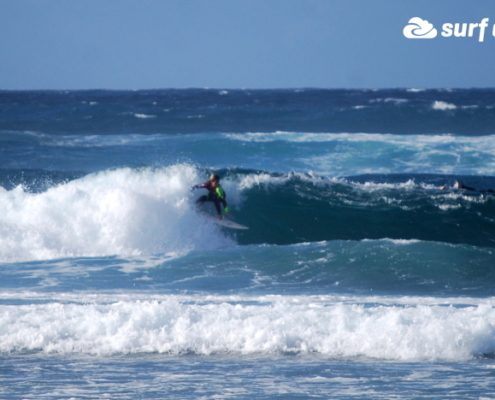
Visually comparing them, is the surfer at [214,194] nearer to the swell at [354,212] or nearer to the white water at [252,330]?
the swell at [354,212]

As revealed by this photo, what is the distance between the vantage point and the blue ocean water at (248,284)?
6.09 metres

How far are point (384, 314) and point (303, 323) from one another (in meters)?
0.90

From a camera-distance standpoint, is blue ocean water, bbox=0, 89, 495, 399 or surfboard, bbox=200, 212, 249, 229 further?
surfboard, bbox=200, 212, 249, 229

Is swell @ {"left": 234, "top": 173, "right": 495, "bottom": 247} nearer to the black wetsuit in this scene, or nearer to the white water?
the black wetsuit

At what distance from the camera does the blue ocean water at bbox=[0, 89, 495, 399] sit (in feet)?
20.0

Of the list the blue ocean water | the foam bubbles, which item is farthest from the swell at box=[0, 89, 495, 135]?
the foam bubbles

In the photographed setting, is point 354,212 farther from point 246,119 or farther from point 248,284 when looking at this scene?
point 246,119

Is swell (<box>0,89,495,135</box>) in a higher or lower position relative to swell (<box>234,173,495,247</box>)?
higher

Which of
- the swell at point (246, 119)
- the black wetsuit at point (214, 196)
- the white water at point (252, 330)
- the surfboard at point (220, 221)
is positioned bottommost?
the white water at point (252, 330)

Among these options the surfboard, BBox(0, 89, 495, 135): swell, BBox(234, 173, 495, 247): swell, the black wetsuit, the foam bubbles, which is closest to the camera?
the foam bubbles

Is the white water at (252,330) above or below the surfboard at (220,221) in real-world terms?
below

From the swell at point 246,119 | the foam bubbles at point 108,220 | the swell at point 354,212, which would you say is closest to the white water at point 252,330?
the foam bubbles at point 108,220

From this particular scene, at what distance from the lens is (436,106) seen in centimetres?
4391

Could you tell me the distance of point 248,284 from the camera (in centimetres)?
992
